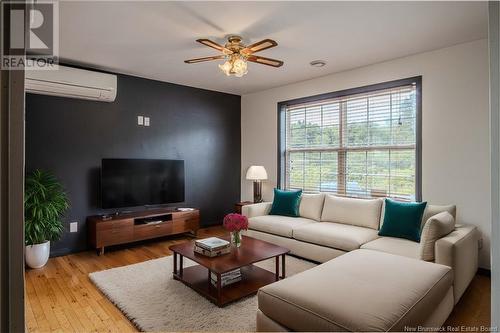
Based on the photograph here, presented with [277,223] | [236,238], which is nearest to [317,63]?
[277,223]

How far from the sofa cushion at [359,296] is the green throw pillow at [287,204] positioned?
194 centimetres

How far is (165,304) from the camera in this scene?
Answer: 8.05 feet

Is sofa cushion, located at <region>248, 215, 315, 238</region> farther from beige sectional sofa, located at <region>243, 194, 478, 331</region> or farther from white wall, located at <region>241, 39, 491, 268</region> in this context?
white wall, located at <region>241, 39, 491, 268</region>

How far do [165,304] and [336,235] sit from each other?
1.85 meters

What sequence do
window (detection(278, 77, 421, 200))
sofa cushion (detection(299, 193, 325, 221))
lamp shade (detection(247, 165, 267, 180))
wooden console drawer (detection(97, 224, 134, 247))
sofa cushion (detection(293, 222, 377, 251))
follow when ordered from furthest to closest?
lamp shade (detection(247, 165, 267, 180)) → sofa cushion (detection(299, 193, 325, 221)) → wooden console drawer (detection(97, 224, 134, 247)) → window (detection(278, 77, 421, 200)) → sofa cushion (detection(293, 222, 377, 251))

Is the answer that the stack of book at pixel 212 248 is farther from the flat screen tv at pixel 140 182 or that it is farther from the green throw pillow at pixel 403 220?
the flat screen tv at pixel 140 182

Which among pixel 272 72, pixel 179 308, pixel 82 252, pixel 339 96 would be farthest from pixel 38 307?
pixel 339 96

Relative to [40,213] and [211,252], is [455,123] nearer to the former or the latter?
[211,252]

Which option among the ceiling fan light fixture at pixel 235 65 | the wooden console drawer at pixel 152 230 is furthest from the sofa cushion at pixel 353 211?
the wooden console drawer at pixel 152 230

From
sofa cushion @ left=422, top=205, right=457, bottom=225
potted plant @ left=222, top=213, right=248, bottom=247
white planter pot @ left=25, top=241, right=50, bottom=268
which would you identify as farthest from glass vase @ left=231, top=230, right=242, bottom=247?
white planter pot @ left=25, top=241, right=50, bottom=268

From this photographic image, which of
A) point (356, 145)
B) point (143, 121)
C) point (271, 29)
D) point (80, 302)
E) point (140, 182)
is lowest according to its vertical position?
point (80, 302)

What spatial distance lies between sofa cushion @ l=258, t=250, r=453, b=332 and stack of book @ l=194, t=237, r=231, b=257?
86 centimetres

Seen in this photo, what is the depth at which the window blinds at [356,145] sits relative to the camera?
3.68m

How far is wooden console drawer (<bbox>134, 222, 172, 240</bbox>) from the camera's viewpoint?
405 cm
